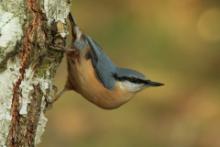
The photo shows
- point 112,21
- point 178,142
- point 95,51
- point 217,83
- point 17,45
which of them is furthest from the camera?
point 112,21

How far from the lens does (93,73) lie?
4.07 m

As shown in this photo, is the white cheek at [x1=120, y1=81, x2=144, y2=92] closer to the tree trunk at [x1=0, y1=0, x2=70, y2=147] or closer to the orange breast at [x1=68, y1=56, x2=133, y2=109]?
the orange breast at [x1=68, y1=56, x2=133, y2=109]

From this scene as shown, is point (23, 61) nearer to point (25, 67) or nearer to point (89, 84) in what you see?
point (25, 67)

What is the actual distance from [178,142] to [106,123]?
2.27ft

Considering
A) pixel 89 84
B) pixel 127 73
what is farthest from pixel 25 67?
pixel 127 73

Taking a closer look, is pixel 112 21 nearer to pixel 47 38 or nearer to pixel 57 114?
pixel 57 114

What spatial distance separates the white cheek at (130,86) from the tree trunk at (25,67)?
1191mm

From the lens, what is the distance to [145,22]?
8.63 m

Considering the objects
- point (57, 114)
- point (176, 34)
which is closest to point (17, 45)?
point (57, 114)

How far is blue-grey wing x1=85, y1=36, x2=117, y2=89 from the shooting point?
4.03 metres

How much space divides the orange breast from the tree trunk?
33.6 inches

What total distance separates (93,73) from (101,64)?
68 millimetres

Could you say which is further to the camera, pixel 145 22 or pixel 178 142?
pixel 145 22

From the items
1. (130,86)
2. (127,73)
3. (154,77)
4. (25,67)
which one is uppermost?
(25,67)
